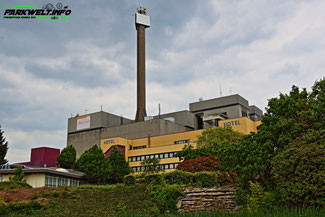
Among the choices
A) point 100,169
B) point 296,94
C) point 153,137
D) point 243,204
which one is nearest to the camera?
point 243,204

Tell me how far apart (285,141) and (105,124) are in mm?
82201

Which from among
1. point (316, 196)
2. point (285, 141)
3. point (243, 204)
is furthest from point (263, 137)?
point (316, 196)

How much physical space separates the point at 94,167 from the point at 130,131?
35.3 m

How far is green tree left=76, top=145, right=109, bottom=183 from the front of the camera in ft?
188

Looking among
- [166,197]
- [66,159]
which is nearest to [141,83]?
[66,159]

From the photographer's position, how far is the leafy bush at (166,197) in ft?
82.6

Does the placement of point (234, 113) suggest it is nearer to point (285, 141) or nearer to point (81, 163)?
point (81, 163)

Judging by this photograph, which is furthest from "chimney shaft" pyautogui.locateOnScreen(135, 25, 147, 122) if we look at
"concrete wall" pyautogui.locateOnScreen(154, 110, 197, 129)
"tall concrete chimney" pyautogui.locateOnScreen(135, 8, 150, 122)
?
"concrete wall" pyautogui.locateOnScreen(154, 110, 197, 129)

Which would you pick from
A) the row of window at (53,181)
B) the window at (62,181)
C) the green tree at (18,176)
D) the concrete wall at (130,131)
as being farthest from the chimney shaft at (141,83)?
the green tree at (18,176)

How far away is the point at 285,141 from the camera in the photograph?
25.2 metres

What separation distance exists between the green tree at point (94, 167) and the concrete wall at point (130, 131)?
30.5 metres

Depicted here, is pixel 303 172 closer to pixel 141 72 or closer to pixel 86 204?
pixel 86 204

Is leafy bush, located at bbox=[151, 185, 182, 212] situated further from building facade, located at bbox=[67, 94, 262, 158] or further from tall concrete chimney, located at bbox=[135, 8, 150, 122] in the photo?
tall concrete chimney, located at bbox=[135, 8, 150, 122]

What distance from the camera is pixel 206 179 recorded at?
103ft
